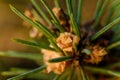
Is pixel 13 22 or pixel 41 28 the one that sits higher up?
pixel 13 22

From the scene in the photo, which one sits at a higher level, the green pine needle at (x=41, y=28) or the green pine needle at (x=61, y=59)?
the green pine needle at (x=41, y=28)

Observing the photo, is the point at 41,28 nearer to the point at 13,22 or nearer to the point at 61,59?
the point at 61,59

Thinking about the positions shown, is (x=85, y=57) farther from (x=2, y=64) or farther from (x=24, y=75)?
(x=2, y=64)

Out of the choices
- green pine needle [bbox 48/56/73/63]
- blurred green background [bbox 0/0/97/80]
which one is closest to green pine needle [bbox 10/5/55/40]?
green pine needle [bbox 48/56/73/63]

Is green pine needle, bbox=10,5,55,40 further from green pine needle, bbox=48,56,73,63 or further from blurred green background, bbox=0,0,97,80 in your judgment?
→ blurred green background, bbox=0,0,97,80

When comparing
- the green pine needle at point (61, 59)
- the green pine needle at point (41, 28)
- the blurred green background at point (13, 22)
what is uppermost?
the blurred green background at point (13, 22)

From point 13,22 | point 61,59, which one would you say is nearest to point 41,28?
point 61,59

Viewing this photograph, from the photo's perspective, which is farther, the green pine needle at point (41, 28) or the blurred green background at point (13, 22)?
the blurred green background at point (13, 22)

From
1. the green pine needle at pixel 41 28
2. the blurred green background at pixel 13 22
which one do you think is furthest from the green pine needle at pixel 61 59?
the blurred green background at pixel 13 22

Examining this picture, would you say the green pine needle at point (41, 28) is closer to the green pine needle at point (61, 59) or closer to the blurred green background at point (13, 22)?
the green pine needle at point (61, 59)

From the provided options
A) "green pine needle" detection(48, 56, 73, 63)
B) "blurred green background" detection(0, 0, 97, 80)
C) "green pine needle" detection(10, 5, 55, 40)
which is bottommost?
"green pine needle" detection(48, 56, 73, 63)

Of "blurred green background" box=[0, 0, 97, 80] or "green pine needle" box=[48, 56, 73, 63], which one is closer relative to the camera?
"green pine needle" box=[48, 56, 73, 63]
